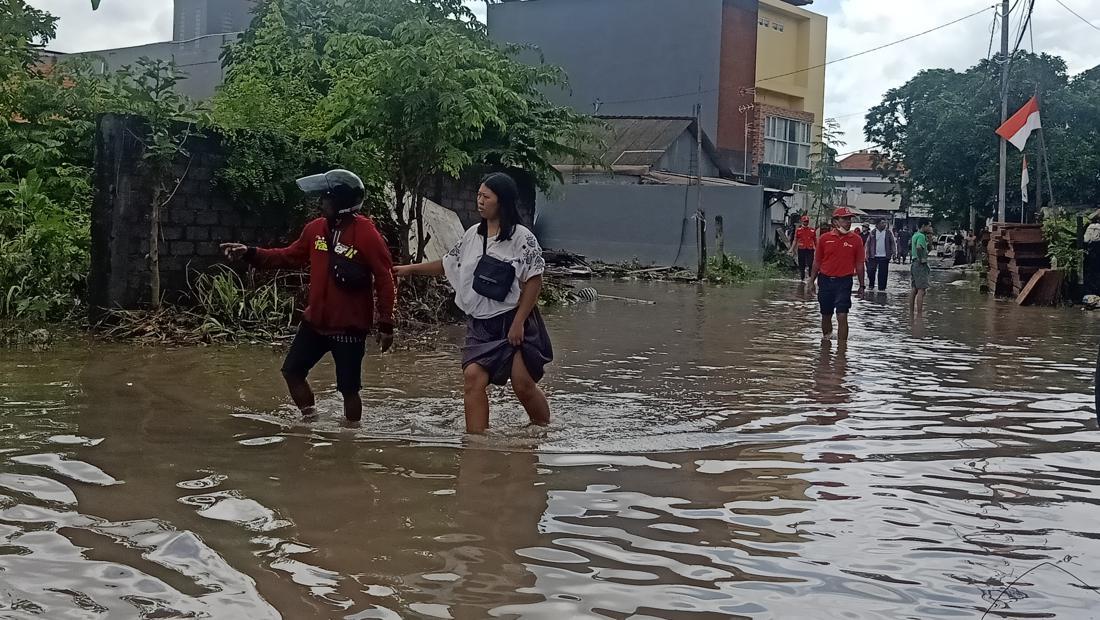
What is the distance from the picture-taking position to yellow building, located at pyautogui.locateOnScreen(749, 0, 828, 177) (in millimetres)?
42125

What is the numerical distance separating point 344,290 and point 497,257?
0.93m

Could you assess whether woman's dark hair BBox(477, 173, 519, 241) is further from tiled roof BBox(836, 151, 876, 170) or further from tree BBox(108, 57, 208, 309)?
tiled roof BBox(836, 151, 876, 170)

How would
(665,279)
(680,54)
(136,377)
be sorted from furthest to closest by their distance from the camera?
(680,54), (665,279), (136,377)

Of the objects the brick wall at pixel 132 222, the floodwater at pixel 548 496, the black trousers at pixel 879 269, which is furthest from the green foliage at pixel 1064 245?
the brick wall at pixel 132 222

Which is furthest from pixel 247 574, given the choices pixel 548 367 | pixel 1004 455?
pixel 548 367

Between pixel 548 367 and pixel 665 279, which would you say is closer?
pixel 548 367

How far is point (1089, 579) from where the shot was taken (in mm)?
4277

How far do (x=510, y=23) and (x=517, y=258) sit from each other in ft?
119

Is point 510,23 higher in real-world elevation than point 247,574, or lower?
higher

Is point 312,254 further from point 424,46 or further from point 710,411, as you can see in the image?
point 424,46

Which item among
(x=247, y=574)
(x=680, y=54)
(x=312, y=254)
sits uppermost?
(x=680, y=54)

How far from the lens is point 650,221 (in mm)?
33625

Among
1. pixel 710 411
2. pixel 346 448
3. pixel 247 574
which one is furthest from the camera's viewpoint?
pixel 710 411

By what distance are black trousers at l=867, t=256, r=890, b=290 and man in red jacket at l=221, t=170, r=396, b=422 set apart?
19805mm
